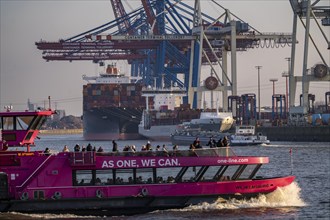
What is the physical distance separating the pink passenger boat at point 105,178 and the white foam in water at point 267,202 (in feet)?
0.76

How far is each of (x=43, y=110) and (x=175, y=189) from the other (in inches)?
232

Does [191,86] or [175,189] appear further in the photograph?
[191,86]

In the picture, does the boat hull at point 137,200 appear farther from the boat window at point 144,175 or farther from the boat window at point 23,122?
the boat window at point 23,122

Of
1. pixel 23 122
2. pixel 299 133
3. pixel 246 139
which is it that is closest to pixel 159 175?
pixel 23 122

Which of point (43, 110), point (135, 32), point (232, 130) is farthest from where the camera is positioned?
point (135, 32)

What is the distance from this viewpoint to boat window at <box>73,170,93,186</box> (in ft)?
112

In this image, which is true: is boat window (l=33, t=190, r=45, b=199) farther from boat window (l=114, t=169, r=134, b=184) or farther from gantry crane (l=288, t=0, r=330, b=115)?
gantry crane (l=288, t=0, r=330, b=115)

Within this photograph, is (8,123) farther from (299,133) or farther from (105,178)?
(299,133)

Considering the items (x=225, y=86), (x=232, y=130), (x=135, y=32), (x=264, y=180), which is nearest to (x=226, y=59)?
(x=225, y=86)

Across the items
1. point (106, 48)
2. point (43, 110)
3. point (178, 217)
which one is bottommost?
point (178, 217)

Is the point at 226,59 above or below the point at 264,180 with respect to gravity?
above

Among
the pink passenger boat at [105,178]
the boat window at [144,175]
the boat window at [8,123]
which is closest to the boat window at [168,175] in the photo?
the pink passenger boat at [105,178]

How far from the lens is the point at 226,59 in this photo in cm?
13762

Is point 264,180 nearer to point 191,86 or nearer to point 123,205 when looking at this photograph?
point 123,205
